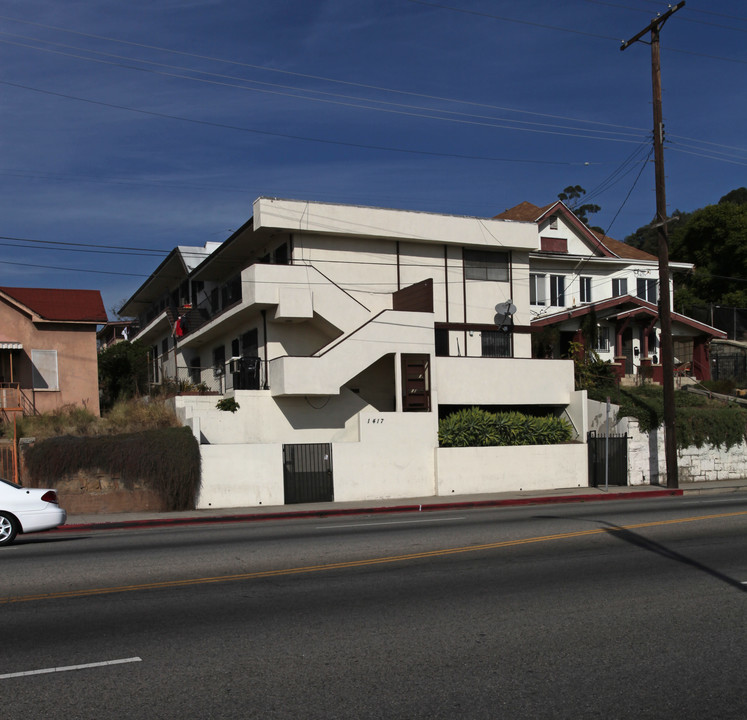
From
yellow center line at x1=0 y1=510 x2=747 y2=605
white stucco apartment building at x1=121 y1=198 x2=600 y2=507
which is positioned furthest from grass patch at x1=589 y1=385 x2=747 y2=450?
yellow center line at x1=0 y1=510 x2=747 y2=605

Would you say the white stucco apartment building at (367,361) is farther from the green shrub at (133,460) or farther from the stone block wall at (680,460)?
the stone block wall at (680,460)

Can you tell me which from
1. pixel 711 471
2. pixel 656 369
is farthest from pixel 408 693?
pixel 656 369

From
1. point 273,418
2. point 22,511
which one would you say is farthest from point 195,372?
point 22,511

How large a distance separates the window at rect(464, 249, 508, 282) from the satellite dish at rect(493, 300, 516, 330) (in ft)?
4.45

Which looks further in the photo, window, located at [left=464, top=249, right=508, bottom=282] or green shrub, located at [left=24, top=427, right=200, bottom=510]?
window, located at [left=464, top=249, right=508, bottom=282]

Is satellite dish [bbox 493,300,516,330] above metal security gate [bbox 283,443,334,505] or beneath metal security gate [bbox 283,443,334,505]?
above

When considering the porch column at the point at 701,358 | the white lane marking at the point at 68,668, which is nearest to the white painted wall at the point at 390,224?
the porch column at the point at 701,358

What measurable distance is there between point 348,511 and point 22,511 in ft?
30.0

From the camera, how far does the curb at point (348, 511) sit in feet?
62.6

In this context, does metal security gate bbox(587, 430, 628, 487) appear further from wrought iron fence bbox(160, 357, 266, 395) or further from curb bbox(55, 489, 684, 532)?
wrought iron fence bbox(160, 357, 266, 395)

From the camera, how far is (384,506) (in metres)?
22.5

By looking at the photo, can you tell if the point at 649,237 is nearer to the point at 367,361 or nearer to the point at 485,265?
the point at 485,265

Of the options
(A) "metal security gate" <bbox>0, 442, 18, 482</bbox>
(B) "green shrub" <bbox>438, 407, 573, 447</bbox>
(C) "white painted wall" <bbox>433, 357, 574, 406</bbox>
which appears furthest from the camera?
(C) "white painted wall" <bbox>433, 357, 574, 406</bbox>

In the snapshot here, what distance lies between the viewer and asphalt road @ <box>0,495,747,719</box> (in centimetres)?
584
